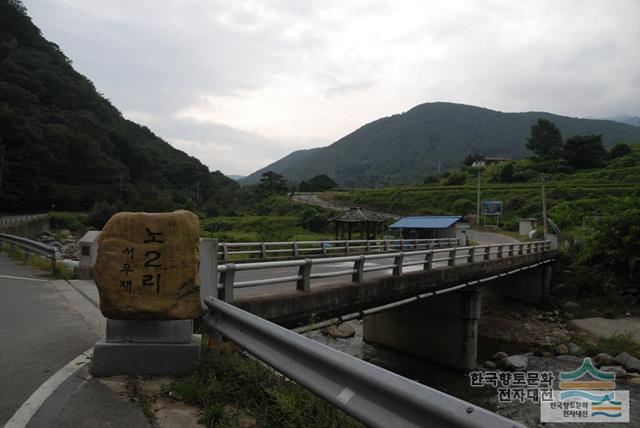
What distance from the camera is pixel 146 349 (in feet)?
13.8

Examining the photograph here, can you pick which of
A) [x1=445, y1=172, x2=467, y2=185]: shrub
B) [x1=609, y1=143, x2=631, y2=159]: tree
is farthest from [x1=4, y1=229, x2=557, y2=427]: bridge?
[x1=609, y1=143, x2=631, y2=159]: tree

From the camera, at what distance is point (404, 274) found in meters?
10.9

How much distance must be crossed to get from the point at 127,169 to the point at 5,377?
74.4 meters

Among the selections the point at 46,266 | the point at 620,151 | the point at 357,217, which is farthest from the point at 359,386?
the point at 620,151

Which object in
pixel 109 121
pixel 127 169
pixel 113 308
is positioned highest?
pixel 109 121

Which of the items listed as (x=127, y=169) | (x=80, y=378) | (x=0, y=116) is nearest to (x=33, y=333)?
(x=80, y=378)

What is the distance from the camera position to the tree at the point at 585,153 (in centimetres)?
7769

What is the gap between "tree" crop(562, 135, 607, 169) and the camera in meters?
77.7

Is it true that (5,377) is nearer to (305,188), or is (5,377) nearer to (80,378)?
(80,378)

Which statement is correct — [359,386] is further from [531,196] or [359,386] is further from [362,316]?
[531,196]

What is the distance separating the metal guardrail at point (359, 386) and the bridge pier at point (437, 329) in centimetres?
1373

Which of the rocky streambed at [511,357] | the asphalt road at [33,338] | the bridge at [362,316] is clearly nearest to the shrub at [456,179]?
the rocky streambed at [511,357]

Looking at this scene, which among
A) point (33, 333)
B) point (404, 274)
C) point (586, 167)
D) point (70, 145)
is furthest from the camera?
point (586, 167)

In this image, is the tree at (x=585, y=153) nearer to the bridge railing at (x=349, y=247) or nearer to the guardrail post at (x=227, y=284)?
the bridge railing at (x=349, y=247)
